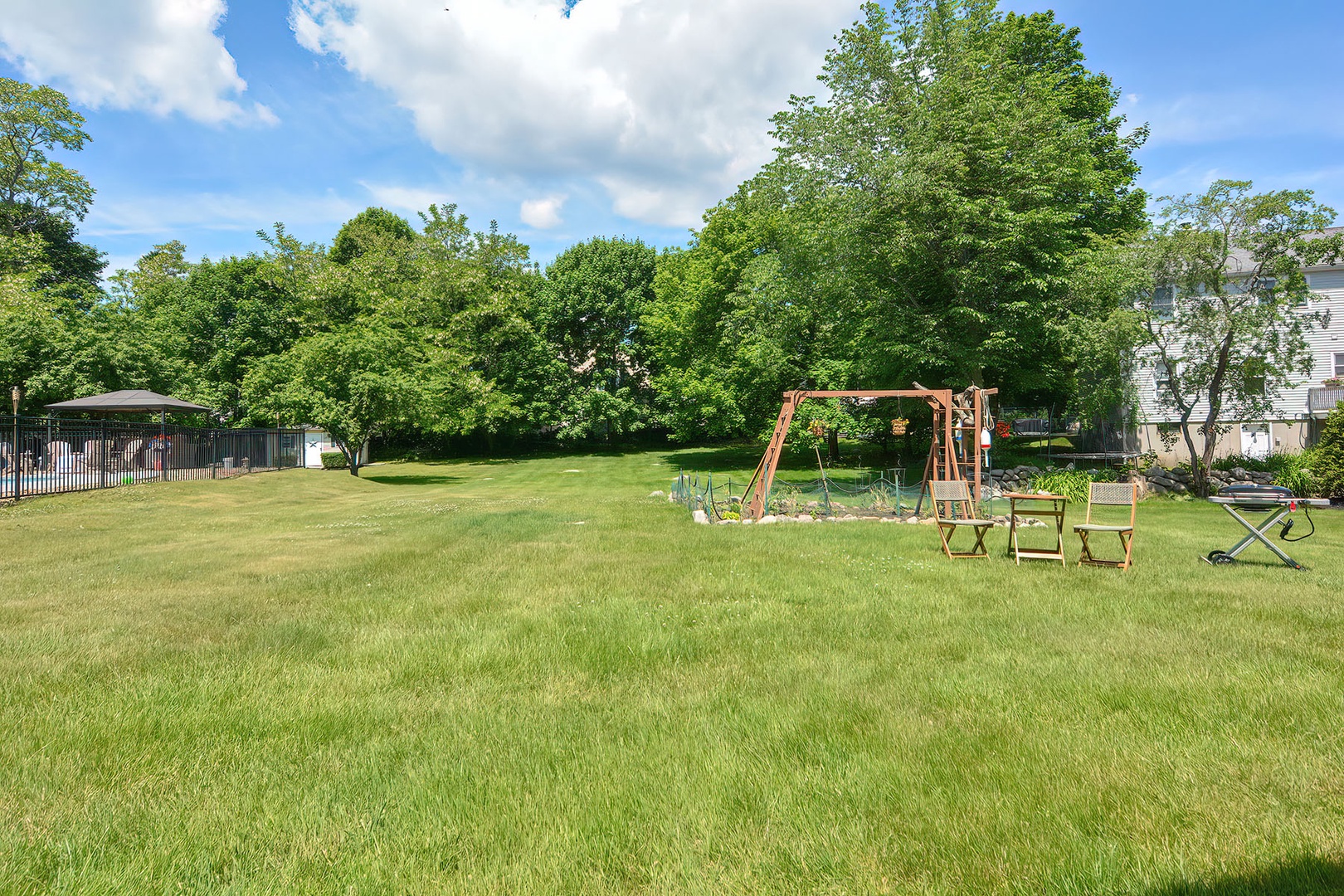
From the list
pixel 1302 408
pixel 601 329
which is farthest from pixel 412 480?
pixel 1302 408

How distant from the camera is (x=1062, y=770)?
3.34m

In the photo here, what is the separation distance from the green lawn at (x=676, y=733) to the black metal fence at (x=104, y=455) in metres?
11.9

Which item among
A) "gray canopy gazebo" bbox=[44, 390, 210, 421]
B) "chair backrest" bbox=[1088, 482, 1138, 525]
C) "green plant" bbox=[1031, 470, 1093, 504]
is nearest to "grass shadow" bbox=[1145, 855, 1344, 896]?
"chair backrest" bbox=[1088, 482, 1138, 525]

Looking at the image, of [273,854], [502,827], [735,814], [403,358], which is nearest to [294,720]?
[273,854]

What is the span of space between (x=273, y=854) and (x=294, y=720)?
4.68ft

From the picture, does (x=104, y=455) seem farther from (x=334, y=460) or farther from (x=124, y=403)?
(x=334, y=460)

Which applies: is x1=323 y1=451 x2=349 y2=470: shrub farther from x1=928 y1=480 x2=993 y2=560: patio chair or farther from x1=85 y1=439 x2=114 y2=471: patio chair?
x1=928 y1=480 x2=993 y2=560: patio chair

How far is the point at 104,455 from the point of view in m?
18.8

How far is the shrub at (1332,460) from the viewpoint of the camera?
18156 mm

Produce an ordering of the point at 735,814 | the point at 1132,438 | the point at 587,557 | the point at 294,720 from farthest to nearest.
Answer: the point at 1132,438 → the point at 587,557 → the point at 294,720 → the point at 735,814

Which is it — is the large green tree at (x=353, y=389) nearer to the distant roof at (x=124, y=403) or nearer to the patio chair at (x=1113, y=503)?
the distant roof at (x=124, y=403)

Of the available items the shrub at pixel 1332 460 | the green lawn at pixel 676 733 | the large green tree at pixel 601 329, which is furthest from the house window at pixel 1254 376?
the large green tree at pixel 601 329

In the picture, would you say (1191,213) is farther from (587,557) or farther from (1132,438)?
(587,557)

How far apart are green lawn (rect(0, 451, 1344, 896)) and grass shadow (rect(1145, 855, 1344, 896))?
0.01 metres
